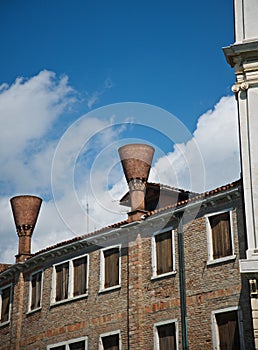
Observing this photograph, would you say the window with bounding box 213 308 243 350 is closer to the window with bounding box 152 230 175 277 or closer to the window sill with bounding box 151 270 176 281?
the window sill with bounding box 151 270 176 281

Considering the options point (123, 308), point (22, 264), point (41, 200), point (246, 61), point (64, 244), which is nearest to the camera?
point (246, 61)

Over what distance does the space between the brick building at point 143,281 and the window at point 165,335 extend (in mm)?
36

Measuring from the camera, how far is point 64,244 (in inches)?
1155

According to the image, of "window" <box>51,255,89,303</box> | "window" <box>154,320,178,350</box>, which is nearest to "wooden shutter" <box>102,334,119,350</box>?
"window" <box>154,320,178,350</box>

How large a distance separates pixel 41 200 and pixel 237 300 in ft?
47.5

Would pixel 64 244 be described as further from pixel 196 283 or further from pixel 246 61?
pixel 246 61

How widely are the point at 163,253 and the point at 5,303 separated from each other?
1131 cm

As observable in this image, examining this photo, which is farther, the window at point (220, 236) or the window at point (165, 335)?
the window at point (165, 335)

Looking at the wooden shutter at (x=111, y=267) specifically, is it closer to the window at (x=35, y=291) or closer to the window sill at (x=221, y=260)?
the window at (x=35, y=291)

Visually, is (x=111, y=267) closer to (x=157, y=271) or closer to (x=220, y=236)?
(x=157, y=271)

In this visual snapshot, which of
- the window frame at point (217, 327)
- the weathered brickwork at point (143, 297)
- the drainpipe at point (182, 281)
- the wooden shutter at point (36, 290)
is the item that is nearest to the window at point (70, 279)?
the weathered brickwork at point (143, 297)

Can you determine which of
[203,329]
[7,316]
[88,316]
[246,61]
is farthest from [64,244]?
[246,61]

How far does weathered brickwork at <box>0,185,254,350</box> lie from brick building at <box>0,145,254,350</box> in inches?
1.4

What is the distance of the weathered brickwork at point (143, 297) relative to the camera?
2269 centimetres
